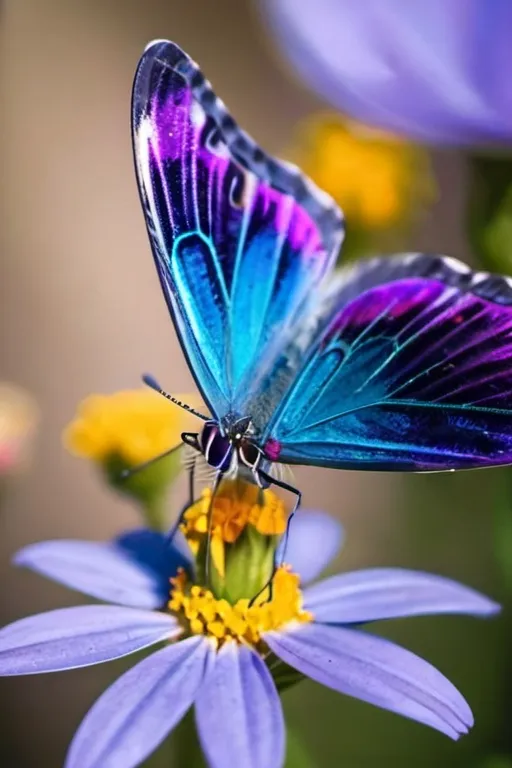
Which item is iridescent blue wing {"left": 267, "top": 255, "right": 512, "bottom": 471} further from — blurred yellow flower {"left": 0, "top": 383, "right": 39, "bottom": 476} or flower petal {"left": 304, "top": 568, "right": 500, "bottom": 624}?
blurred yellow flower {"left": 0, "top": 383, "right": 39, "bottom": 476}

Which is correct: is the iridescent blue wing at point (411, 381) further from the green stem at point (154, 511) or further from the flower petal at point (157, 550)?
the green stem at point (154, 511)

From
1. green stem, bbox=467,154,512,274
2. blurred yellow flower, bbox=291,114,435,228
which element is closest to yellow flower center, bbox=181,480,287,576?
green stem, bbox=467,154,512,274

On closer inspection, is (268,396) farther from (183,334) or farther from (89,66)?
(89,66)

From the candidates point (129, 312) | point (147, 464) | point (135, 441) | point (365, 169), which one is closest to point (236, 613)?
point (147, 464)

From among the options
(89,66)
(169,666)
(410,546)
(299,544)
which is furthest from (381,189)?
(89,66)

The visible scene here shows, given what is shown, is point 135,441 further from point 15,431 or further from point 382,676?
point 382,676

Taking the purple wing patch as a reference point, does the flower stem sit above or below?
below
